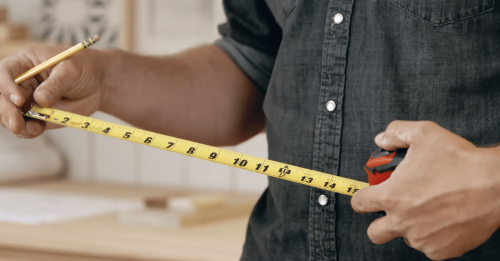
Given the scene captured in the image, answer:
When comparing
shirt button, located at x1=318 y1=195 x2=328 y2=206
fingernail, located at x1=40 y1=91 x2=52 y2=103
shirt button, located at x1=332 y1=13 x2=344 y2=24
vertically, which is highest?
shirt button, located at x1=332 y1=13 x2=344 y2=24

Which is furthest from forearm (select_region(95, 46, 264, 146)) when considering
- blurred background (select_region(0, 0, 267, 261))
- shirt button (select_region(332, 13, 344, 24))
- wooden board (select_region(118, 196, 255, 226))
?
wooden board (select_region(118, 196, 255, 226))

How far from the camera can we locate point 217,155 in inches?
24.5

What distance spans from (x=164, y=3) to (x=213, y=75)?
1.14m

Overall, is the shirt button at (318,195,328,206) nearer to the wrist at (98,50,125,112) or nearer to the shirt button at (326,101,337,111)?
the shirt button at (326,101,337,111)

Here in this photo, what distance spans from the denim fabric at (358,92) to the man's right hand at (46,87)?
240 millimetres

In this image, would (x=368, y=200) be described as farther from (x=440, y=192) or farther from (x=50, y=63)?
(x=50, y=63)

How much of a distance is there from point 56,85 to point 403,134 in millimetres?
396

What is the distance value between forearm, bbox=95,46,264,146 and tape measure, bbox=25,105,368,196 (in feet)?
0.45

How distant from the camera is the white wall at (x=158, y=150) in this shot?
188 cm

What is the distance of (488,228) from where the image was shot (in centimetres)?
52

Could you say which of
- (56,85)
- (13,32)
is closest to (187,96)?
(56,85)

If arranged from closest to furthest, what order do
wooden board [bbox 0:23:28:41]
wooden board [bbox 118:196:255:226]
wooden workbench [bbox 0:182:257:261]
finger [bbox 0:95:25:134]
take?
finger [bbox 0:95:25:134] → wooden workbench [bbox 0:182:257:261] → wooden board [bbox 118:196:255:226] → wooden board [bbox 0:23:28:41]

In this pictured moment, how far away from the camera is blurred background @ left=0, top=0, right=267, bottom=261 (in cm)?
132

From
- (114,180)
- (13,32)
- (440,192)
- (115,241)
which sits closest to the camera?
(440,192)
